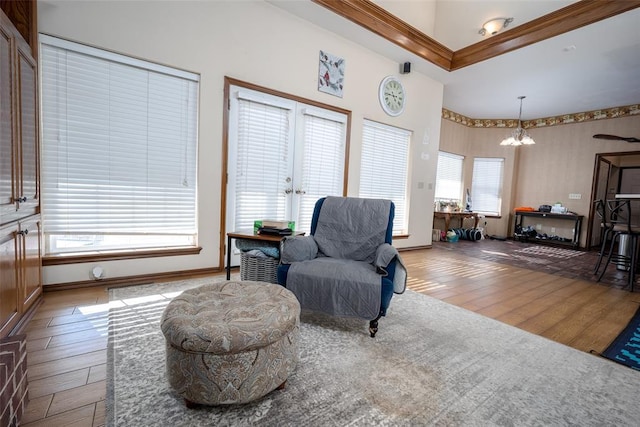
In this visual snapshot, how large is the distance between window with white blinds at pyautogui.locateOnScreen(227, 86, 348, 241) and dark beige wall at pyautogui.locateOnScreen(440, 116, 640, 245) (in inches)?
164

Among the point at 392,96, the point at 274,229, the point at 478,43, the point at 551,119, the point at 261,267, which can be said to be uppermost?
the point at 478,43

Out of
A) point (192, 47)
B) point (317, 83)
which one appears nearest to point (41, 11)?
point (192, 47)

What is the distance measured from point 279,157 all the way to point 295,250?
5.64ft

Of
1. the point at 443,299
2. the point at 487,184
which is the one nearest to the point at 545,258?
the point at 487,184

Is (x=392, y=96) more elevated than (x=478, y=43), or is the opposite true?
(x=478, y=43)

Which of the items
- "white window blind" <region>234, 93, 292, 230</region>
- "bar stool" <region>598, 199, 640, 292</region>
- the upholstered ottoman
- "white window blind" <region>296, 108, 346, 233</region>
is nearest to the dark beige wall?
"bar stool" <region>598, 199, 640, 292</region>

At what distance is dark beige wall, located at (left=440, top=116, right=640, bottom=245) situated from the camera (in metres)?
6.28

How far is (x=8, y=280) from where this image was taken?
63.4 inches

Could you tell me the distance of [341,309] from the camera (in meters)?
1.87

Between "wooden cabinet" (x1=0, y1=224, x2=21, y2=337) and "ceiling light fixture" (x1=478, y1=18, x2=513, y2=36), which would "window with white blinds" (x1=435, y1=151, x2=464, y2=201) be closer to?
"ceiling light fixture" (x1=478, y1=18, x2=513, y2=36)

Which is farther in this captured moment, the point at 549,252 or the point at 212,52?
the point at 549,252

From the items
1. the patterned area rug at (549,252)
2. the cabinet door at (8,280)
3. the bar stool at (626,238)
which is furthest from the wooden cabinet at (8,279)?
the patterned area rug at (549,252)

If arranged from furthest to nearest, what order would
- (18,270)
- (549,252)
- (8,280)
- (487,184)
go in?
1. (487,184)
2. (549,252)
3. (18,270)
4. (8,280)

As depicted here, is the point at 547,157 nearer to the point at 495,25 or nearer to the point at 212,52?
the point at 495,25
